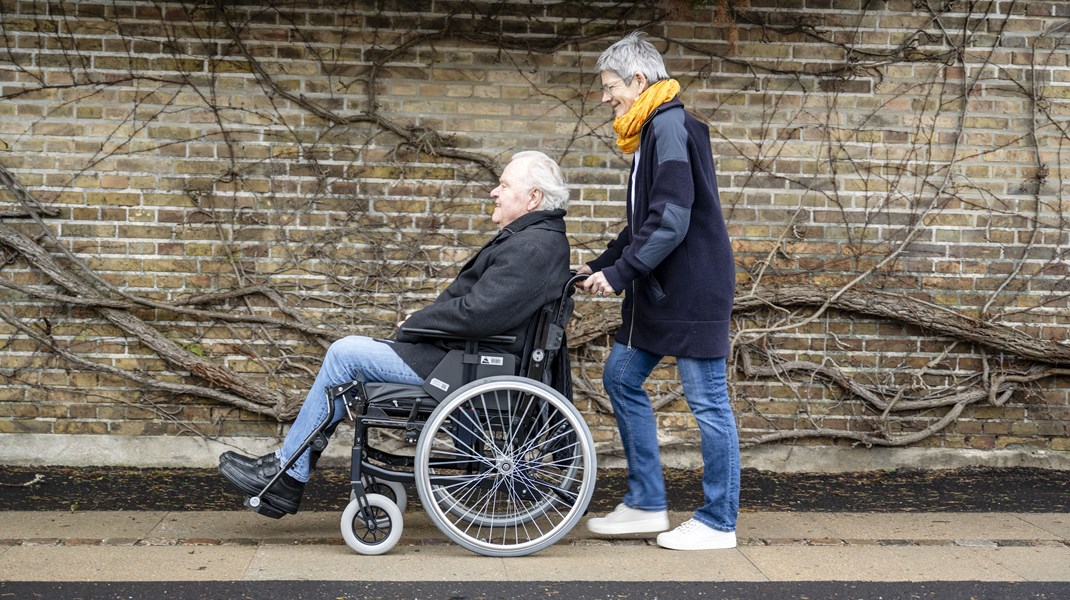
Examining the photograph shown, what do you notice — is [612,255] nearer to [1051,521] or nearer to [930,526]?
[930,526]

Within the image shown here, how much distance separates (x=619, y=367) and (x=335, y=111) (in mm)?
2013

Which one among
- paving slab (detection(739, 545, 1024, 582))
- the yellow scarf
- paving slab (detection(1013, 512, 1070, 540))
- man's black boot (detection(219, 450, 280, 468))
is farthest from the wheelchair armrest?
paving slab (detection(1013, 512, 1070, 540))

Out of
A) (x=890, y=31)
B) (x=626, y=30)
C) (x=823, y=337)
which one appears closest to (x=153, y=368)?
(x=626, y=30)

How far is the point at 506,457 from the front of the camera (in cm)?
376

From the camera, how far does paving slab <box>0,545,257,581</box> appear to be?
353cm

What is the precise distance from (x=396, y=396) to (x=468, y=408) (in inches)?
9.6

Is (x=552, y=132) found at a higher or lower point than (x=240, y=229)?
higher

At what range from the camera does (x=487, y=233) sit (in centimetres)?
531

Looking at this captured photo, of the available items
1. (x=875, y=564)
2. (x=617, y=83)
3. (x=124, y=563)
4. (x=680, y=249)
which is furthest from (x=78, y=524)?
(x=875, y=564)

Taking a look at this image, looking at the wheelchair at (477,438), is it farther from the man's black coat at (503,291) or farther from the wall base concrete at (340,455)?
the wall base concrete at (340,455)

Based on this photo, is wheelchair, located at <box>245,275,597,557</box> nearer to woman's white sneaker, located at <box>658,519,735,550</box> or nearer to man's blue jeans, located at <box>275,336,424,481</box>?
→ man's blue jeans, located at <box>275,336,424,481</box>

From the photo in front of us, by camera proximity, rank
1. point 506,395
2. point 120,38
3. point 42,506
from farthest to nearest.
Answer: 1. point 120,38
2. point 42,506
3. point 506,395

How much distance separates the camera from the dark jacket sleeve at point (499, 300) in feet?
12.1

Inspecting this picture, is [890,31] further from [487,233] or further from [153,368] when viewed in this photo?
[153,368]
